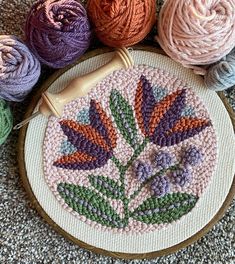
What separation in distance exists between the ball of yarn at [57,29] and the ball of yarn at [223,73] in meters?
0.16

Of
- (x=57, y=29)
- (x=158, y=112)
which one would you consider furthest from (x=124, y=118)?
(x=57, y=29)

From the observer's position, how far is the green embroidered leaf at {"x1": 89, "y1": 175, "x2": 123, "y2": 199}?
0.85 m

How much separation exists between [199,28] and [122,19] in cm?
9

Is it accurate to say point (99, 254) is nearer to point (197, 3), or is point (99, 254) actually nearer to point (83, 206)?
point (83, 206)

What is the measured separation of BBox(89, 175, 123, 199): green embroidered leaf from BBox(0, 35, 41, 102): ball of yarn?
15 centimetres

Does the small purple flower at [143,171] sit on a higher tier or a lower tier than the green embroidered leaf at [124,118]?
lower

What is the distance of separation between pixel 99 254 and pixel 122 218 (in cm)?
6

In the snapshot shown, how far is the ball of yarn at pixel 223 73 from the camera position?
2.61 feet

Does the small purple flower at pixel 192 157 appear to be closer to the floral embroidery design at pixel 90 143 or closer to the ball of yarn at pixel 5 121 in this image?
the floral embroidery design at pixel 90 143

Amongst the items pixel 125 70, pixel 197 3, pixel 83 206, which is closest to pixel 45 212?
pixel 83 206

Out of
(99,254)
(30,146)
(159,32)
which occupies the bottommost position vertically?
(99,254)

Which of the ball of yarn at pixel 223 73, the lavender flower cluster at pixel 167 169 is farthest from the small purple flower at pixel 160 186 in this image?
the ball of yarn at pixel 223 73

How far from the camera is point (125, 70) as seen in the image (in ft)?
2.80

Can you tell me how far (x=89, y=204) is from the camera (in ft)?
2.78
